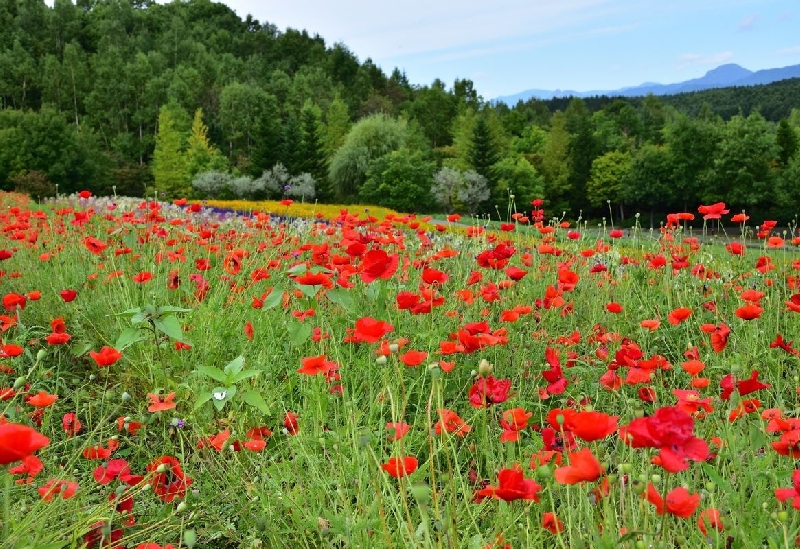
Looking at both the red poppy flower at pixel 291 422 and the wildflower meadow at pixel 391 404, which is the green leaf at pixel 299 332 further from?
the red poppy flower at pixel 291 422

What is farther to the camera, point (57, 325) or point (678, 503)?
point (57, 325)

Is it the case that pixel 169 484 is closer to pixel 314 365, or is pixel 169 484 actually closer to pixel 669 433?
pixel 314 365

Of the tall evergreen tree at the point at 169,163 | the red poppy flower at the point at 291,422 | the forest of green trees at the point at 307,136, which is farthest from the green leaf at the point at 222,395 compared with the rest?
the tall evergreen tree at the point at 169,163

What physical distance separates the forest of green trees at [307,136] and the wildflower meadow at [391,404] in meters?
22.8

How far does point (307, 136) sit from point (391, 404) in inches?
1464

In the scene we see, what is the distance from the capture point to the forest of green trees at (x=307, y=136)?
118 feet

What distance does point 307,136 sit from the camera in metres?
37.3

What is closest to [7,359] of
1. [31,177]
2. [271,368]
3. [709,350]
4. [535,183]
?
[271,368]

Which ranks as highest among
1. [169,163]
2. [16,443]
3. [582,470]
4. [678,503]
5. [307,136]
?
[307,136]

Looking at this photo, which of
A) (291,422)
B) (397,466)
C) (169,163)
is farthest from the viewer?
(169,163)

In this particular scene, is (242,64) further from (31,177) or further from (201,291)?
(201,291)

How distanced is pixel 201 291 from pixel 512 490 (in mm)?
2530

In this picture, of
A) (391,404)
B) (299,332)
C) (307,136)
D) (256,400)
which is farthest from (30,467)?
(307,136)

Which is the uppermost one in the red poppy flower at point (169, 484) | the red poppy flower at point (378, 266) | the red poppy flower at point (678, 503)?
the red poppy flower at point (378, 266)
